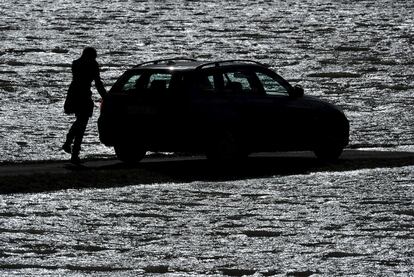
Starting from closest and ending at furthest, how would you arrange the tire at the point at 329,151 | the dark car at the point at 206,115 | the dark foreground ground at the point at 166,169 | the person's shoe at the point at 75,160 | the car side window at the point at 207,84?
the dark foreground ground at the point at 166,169 < the dark car at the point at 206,115 < the car side window at the point at 207,84 < the person's shoe at the point at 75,160 < the tire at the point at 329,151

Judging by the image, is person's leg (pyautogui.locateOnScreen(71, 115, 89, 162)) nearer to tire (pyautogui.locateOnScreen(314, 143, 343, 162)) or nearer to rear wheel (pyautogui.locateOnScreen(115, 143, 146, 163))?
rear wheel (pyautogui.locateOnScreen(115, 143, 146, 163))

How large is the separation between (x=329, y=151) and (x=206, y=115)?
9.00ft

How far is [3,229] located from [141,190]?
4069 mm

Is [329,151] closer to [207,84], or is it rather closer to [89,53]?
[207,84]

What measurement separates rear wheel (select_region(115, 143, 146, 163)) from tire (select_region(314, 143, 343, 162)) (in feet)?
9.02

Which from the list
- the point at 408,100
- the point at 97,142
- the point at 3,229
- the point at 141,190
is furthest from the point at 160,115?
the point at 408,100

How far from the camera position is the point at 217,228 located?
14.6m

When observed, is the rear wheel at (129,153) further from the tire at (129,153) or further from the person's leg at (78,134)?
the person's leg at (78,134)

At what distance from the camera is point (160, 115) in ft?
69.4

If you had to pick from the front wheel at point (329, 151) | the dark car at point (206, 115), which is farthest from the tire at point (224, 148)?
the front wheel at point (329, 151)

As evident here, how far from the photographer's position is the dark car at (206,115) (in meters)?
21.2

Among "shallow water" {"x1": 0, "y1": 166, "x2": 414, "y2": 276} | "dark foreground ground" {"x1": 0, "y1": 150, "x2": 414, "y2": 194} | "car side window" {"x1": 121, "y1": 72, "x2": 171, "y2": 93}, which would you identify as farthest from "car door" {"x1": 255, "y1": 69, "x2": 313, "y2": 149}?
"shallow water" {"x1": 0, "y1": 166, "x2": 414, "y2": 276}

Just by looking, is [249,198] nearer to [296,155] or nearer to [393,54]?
[296,155]

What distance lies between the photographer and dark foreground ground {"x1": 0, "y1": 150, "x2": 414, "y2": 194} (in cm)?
1902
